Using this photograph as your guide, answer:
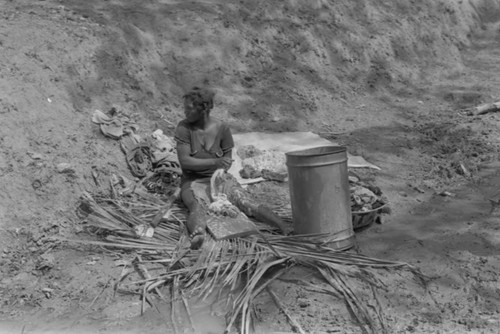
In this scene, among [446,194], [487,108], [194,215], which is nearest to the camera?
[194,215]

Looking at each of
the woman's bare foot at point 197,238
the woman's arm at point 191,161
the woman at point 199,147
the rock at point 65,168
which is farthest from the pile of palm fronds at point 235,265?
the rock at point 65,168

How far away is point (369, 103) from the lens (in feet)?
26.8

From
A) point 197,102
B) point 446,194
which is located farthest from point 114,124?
point 446,194

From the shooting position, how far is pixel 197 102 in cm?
492

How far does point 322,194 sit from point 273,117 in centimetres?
322

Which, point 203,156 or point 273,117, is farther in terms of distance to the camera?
point 273,117

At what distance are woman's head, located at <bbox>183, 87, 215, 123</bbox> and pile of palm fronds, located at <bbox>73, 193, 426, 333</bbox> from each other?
0.96 meters

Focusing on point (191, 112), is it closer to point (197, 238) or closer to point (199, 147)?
point (199, 147)

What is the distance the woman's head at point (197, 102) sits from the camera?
4.89 m

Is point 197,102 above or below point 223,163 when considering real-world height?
above

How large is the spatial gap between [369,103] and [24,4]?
455cm

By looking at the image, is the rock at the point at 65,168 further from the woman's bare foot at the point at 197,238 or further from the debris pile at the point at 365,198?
the debris pile at the point at 365,198

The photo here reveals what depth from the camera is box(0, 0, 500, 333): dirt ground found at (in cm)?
380

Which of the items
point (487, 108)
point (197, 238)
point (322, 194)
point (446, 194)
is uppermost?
point (487, 108)
